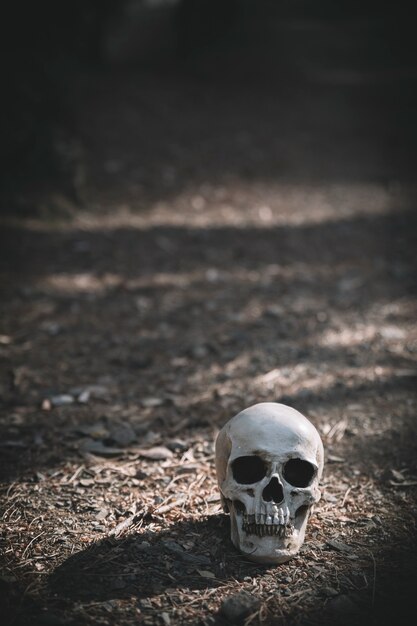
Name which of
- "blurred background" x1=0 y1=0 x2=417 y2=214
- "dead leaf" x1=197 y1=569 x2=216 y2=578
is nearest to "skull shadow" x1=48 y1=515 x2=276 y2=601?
"dead leaf" x1=197 y1=569 x2=216 y2=578

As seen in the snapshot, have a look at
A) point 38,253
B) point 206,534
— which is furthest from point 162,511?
point 38,253

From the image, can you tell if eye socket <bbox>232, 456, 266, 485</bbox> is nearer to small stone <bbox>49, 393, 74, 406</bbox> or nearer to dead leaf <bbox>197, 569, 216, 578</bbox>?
dead leaf <bbox>197, 569, 216, 578</bbox>

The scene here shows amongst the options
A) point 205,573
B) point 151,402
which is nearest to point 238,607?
point 205,573

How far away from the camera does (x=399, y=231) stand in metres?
6.32

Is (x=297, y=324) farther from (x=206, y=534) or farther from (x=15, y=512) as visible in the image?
(x=15, y=512)

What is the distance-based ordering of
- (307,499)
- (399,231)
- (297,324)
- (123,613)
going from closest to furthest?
(123,613), (307,499), (297,324), (399,231)

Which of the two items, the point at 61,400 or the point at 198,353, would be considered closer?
the point at 61,400

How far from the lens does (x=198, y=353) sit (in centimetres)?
414

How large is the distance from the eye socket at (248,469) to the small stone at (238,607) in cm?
47

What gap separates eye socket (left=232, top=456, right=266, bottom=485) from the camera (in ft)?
7.92

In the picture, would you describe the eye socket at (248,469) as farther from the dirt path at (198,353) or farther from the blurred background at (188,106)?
the blurred background at (188,106)

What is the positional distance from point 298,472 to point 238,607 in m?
0.66

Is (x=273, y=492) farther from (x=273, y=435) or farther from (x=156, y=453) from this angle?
(x=156, y=453)

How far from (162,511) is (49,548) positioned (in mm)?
548
